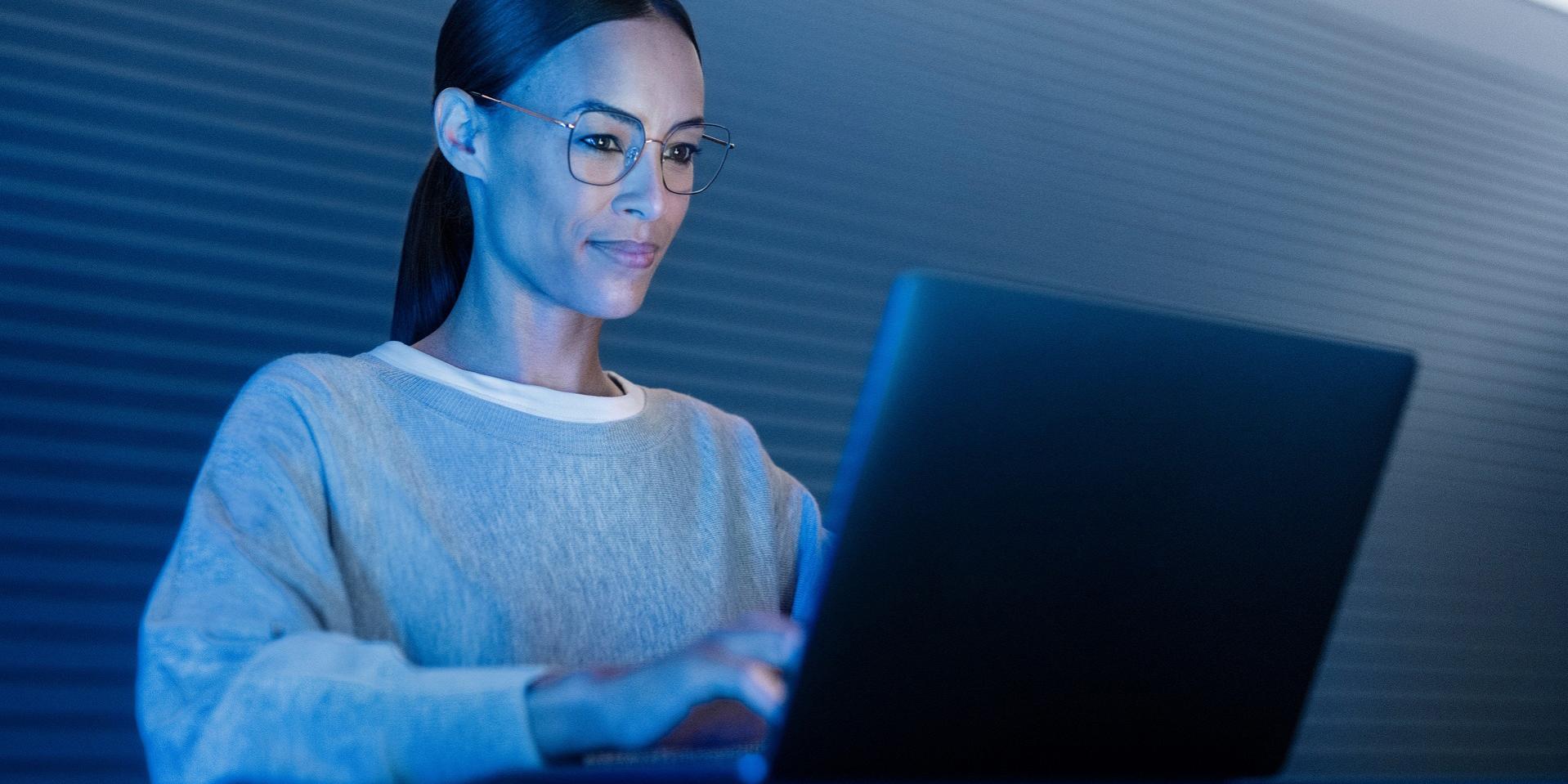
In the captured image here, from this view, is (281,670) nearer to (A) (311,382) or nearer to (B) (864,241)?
(A) (311,382)

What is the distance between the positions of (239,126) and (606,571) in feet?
4.60

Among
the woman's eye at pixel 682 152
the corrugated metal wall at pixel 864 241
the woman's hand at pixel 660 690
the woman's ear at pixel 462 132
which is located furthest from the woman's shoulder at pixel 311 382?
the corrugated metal wall at pixel 864 241

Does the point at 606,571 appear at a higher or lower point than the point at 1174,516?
lower

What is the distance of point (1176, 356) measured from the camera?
694mm

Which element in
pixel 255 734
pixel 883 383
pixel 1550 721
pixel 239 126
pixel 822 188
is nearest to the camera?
pixel 883 383

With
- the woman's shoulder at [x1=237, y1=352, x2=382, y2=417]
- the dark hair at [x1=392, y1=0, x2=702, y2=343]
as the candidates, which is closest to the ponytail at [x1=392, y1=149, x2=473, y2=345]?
the dark hair at [x1=392, y1=0, x2=702, y2=343]

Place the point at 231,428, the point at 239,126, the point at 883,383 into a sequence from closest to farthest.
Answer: the point at 883,383 → the point at 231,428 → the point at 239,126

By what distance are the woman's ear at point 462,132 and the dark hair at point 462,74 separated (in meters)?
0.02

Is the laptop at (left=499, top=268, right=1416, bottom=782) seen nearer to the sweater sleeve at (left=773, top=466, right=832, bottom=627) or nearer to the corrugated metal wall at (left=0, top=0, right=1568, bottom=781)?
the sweater sleeve at (left=773, top=466, right=832, bottom=627)

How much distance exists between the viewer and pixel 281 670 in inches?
30.8

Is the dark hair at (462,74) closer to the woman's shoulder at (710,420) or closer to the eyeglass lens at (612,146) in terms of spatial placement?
the eyeglass lens at (612,146)

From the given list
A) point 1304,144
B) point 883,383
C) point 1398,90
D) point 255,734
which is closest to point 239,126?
point 255,734

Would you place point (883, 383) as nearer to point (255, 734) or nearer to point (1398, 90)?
point (255, 734)

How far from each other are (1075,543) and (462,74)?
96 cm
